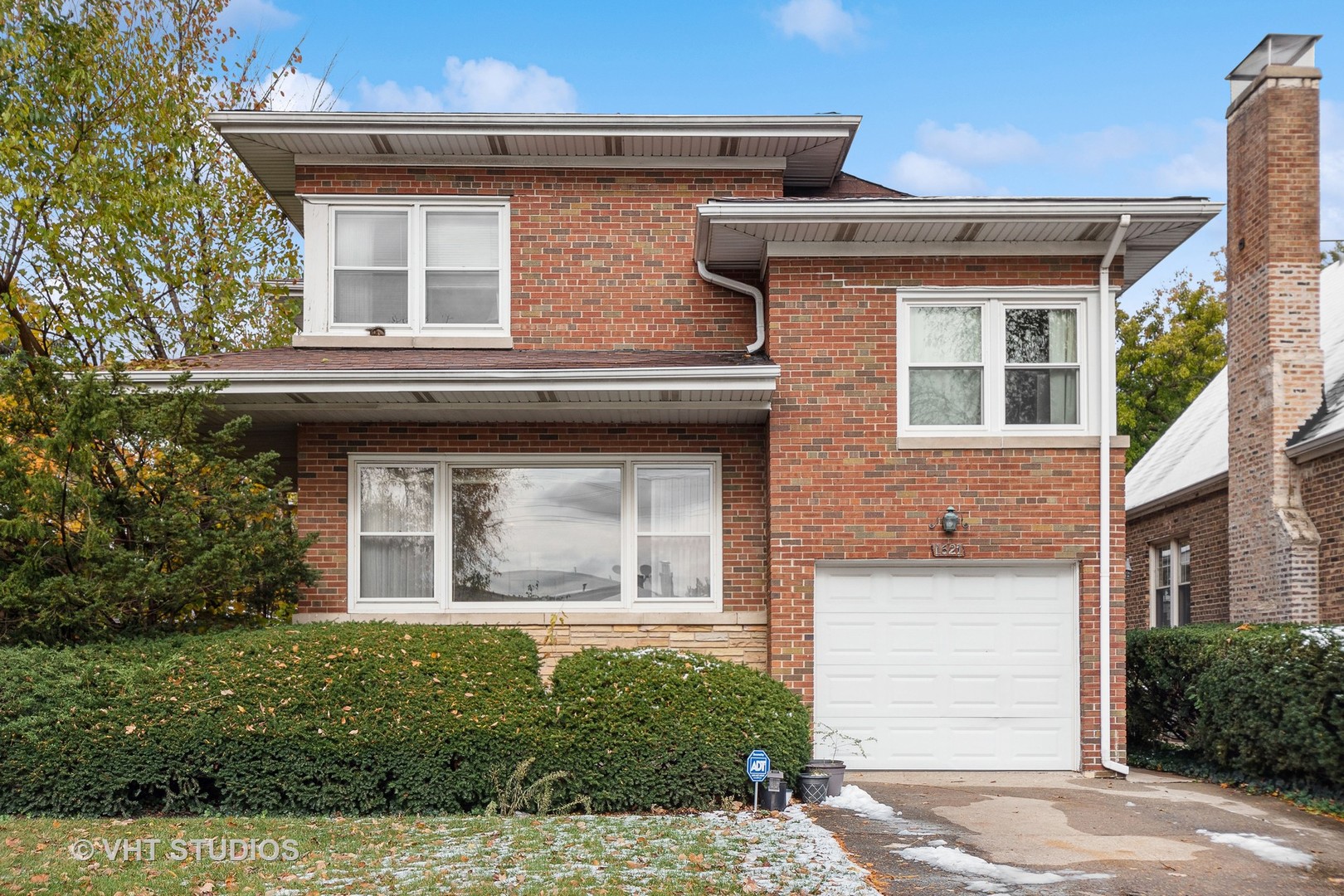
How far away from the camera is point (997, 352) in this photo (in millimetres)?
11367

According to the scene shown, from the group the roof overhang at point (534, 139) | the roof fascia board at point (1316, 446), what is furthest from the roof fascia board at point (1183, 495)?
the roof overhang at point (534, 139)

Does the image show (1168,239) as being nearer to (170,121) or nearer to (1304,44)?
(1304,44)

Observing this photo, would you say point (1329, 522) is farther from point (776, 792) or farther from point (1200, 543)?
point (776, 792)

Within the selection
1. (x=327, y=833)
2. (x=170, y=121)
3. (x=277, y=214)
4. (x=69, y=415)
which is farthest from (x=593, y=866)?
(x=277, y=214)

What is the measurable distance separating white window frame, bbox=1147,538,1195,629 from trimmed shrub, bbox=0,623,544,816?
12100 millimetres

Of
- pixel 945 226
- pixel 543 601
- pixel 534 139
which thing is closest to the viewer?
pixel 945 226

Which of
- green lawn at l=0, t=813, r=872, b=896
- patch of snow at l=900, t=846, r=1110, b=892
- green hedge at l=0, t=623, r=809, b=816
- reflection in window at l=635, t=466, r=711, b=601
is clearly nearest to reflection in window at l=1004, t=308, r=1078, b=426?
reflection in window at l=635, t=466, r=711, b=601

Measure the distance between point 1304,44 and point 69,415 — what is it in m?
14.8

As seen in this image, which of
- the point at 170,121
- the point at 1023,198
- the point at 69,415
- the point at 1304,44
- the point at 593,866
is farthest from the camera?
the point at 170,121

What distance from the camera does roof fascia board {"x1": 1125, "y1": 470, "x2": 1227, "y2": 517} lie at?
16.6 m

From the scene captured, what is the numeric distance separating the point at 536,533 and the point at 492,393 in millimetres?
1853

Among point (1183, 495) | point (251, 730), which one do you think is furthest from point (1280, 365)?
point (251, 730)

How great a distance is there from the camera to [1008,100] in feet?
71.3

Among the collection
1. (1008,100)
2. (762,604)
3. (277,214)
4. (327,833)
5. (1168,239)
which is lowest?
(327,833)
